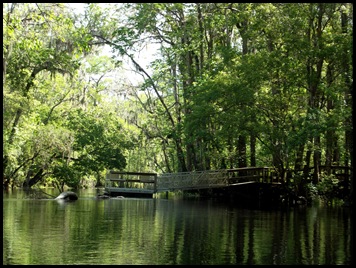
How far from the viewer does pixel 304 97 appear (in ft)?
96.4

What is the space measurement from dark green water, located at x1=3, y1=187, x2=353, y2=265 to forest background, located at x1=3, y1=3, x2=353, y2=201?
4.81m

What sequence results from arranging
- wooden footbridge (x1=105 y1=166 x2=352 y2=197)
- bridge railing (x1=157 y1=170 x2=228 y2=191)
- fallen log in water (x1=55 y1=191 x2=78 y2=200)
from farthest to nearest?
bridge railing (x1=157 y1=170 x2=228 y2=191), wooden footbridge (x1=105 y1=166 x2=352 y2=197), fallen log in water (x1=55 y1=191 x2=78 y2=200)

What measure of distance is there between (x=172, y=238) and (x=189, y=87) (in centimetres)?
2261

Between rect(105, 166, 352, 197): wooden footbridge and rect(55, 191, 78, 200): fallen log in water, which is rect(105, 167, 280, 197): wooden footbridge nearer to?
rect(105, 166, 352, 197): wooden footbridge

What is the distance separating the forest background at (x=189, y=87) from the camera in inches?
1000

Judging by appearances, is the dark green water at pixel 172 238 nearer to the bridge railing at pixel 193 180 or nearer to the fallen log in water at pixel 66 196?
the fallen log in water at pixel 66 196

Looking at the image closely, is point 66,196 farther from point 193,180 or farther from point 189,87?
point 189,87

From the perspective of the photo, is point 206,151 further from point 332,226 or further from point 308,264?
point 308,264

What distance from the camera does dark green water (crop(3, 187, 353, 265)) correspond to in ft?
35.7

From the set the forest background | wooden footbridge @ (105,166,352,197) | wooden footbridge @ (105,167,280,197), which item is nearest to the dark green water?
the forest background

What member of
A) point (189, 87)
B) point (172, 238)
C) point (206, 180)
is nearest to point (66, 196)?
point (206, 180)

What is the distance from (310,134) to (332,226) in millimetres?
7443

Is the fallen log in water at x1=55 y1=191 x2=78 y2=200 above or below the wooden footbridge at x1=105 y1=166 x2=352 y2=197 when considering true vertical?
below

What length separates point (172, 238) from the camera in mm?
13984
